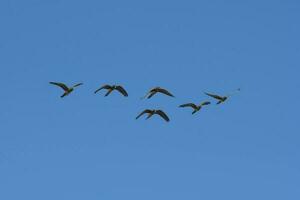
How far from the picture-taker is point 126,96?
115188 mm

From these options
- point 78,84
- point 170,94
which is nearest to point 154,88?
point 170,94

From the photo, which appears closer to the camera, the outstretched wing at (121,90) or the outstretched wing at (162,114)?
the outstretched wing at (121,90)

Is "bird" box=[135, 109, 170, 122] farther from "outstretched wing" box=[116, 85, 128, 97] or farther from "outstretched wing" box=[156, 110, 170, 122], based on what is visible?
"outstretched wing" box=[116, 85, 128, 97]

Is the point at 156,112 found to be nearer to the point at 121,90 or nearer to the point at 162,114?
the point at 162,114

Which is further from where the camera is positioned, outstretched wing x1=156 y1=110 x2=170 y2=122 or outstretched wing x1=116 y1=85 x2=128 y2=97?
outstretched wing x1=156 y1=110 x2=170 y2=122

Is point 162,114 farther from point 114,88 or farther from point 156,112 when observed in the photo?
point 114,88

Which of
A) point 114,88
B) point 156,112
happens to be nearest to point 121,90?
point 114,88

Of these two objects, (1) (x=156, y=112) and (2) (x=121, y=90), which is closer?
(2) (x=121, y=90)

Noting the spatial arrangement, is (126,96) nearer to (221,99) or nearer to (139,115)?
(139,115)

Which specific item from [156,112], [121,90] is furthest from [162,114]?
[121,90]

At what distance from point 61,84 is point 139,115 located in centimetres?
1432

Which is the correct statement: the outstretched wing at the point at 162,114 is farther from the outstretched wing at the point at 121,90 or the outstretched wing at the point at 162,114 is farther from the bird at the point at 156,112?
the outstretched wing at the point at 121,90

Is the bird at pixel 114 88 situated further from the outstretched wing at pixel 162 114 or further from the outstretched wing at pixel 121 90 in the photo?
the outstretched wing at pixel 162 114

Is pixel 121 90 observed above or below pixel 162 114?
above
